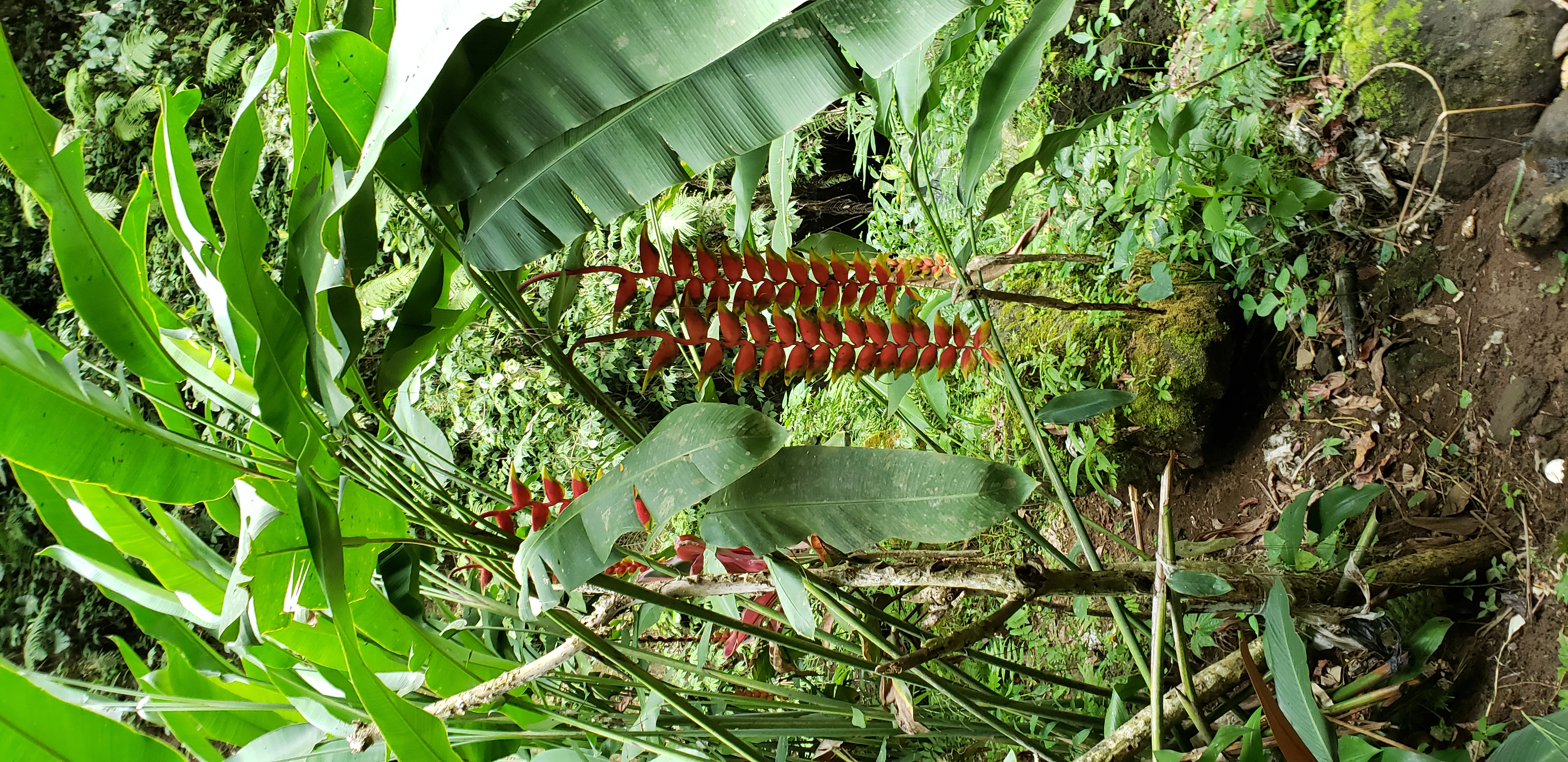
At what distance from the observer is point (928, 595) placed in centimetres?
78

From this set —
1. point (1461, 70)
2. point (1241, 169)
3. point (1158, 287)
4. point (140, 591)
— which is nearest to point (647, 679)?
point (140, 591)

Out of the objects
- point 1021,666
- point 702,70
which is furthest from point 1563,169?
point 702,70

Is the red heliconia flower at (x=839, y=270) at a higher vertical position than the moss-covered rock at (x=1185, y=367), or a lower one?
higher

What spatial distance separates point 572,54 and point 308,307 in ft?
0.88

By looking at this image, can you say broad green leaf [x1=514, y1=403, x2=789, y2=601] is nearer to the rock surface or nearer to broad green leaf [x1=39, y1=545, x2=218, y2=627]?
broad green leaf [x1=39, y1=545, x2=218, y2=627]

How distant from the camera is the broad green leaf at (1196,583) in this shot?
0.64 m

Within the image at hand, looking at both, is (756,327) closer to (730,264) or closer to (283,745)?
(730,264)

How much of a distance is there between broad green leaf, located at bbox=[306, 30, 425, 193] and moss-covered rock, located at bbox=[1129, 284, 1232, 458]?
3.97ft

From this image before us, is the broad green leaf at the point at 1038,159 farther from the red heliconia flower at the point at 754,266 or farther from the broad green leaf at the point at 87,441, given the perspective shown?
the broad green leaf at the point at 87,441

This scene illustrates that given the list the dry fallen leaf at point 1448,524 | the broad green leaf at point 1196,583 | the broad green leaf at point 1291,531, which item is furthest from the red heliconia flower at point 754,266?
the dry fallen leaf at point 1448,524

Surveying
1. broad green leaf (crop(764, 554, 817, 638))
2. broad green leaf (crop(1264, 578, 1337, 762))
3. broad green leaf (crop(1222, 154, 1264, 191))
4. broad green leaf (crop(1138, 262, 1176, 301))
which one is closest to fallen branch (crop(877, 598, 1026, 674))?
broad green leaf (crop(764, 554, 817, 638))

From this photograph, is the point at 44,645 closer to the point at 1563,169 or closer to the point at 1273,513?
the point at 1273,513

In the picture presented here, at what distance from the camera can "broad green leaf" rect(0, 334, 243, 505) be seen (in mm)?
536

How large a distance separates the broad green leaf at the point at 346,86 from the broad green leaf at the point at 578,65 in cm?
6
